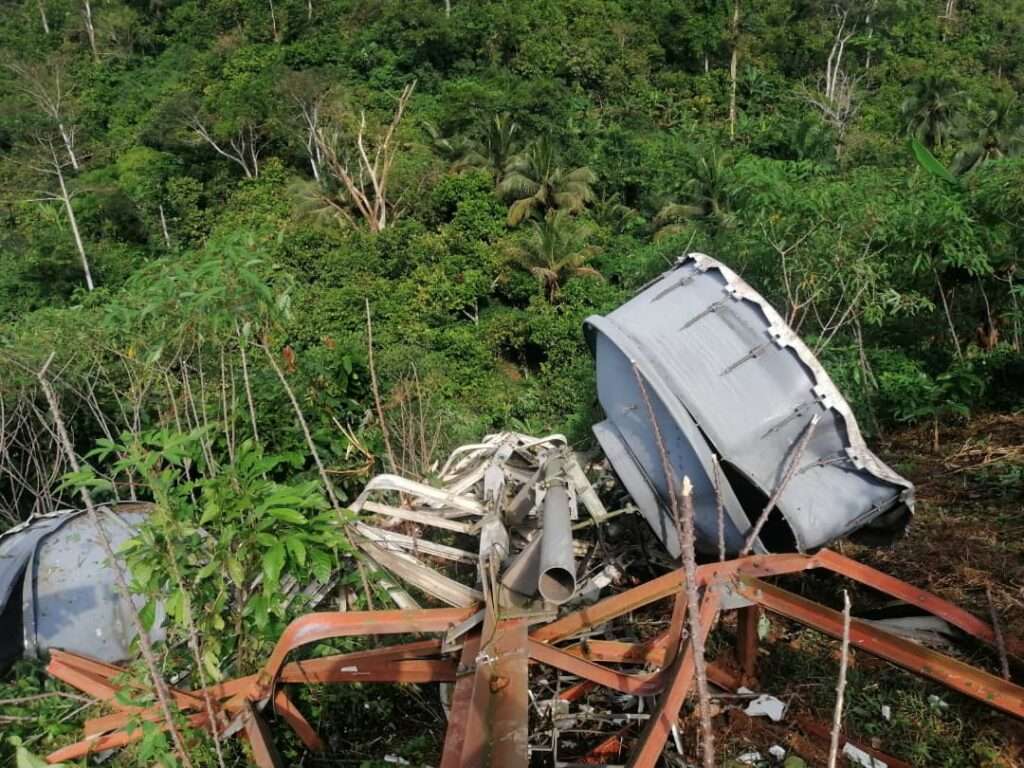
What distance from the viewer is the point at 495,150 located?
2356 centimetres

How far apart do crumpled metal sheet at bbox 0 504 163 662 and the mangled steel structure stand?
4.92 ft

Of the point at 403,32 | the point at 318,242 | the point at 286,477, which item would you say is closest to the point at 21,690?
Result: the point at 286,477

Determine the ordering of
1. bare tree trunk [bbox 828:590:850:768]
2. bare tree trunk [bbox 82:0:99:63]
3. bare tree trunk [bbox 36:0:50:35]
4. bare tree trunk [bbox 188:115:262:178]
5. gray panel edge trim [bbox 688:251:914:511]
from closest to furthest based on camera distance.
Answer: bare tree trunk [bbox 828:590:850:768] < gray panel edge trim [bbox 688:251:914:511] < bare tree trunk [bbox 188:115:262:178] < bare tree trunk [bbox 82:0:99:63] < bare tree trunk [bbox 36:0:50:35]

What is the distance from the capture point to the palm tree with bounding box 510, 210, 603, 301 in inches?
754

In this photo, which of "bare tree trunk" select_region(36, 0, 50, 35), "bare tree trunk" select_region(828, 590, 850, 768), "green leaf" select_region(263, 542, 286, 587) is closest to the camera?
"bare tree trunk" select_region(828, 590, 850, 768)

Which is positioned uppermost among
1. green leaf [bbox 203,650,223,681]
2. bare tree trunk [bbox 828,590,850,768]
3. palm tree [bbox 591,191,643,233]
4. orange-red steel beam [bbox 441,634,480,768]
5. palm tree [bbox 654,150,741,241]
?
bare tree trunk [bbox 828,590,850,768]

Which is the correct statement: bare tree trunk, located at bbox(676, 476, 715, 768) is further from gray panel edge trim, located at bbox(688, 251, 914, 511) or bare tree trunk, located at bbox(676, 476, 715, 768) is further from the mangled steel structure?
gray panel edge trim, located at bbox(688, 251, 914, 511)

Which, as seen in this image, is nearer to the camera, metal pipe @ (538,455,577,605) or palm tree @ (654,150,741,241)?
metal pipe @ (538,455,577,605)

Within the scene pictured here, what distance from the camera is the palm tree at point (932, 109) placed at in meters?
26.2

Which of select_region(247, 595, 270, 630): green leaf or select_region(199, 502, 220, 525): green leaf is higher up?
select_region(199, 502, 220, 525): green leaf

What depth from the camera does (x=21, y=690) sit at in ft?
11.5

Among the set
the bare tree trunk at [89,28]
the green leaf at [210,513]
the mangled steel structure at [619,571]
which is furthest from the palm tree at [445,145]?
the green leaf at [210,513]

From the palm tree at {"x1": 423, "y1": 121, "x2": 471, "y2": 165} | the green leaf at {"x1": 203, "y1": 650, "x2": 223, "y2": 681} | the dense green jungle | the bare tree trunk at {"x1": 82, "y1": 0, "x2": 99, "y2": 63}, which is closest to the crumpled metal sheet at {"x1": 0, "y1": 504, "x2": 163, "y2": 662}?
the dense green jungle

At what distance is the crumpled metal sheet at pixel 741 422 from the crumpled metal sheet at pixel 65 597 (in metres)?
2.79
